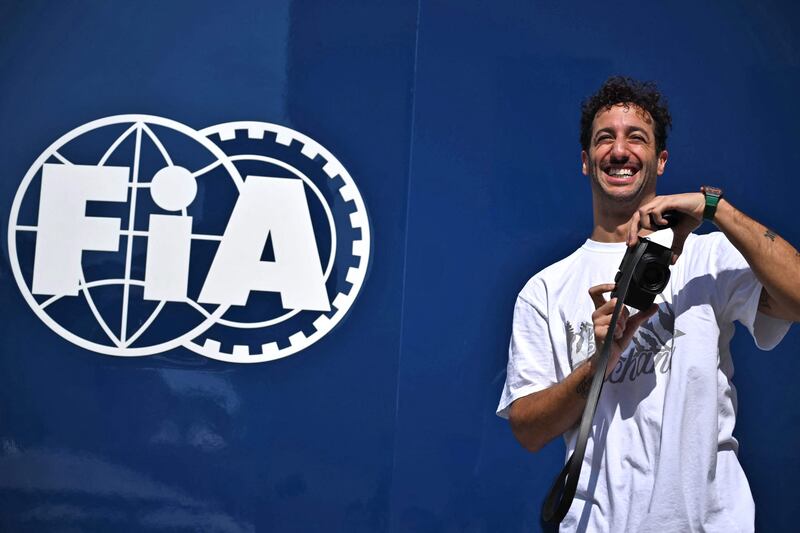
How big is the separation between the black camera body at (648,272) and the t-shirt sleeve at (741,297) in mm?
199

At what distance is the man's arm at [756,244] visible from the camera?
171cm

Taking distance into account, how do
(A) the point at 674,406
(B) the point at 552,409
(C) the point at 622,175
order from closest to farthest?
(A) the point at 674,406
(B) the point at 552,409
(C) the point at 622,175

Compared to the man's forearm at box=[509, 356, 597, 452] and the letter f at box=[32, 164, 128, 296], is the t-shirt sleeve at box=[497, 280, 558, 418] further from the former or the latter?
the letter f at box=[32, 164, 128, 296]

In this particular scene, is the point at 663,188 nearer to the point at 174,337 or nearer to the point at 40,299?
the point at 174,337

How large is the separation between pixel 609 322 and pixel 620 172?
1.39ft

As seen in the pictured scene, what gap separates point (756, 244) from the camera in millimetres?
1708

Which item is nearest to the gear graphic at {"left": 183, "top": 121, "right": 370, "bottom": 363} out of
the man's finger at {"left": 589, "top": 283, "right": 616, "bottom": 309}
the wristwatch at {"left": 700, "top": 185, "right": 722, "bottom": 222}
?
the man's finger at {"left": 589, "top": 283, "right": 616, "bottom": 309}

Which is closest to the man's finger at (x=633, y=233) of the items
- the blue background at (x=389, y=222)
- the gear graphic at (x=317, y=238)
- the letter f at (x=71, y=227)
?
the blue background at (x=389, y=222)

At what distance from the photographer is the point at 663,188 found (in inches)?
106

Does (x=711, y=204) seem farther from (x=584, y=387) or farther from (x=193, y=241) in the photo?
(x=193, y=241)

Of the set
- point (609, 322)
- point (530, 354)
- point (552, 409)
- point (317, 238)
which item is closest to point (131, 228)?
point (317, 238)

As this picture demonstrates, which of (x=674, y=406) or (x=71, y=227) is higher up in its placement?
(x=71, y=227)

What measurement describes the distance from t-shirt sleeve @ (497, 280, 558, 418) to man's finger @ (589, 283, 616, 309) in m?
0.22

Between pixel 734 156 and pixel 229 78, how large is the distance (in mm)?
1434
